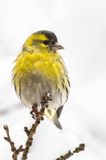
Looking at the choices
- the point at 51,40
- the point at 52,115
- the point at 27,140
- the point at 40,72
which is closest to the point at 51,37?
the point at 51,40

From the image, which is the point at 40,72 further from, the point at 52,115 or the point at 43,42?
the point at 52,115

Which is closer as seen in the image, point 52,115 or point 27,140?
point 27,140

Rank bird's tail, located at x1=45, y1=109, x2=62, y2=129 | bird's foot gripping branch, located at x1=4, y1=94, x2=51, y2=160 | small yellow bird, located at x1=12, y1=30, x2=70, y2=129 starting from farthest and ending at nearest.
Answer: bird's tail, located at x1=45, y1=109, x2=62, y2=129 < small yellow bird, located at x1=12, y1=30, x2=70, y2=129 < bird's foot gripping branch, located at x1=4, y1=94, x2=51, y2=160

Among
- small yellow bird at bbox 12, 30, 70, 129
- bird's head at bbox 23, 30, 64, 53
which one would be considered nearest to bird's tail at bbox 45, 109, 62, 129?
small yellow bird at bbox 12, 30, 70, 129

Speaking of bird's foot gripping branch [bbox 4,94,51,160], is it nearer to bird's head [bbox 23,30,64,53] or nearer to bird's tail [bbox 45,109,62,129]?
bird's head [bbox 23,30,64,53]

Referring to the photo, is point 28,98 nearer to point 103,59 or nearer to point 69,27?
point 103,59

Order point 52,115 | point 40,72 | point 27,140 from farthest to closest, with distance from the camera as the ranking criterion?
point 52,115 → point 40,72 → point 27,140

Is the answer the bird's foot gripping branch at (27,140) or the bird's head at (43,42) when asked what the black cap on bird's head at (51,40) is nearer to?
the bird's head at (43,42)
